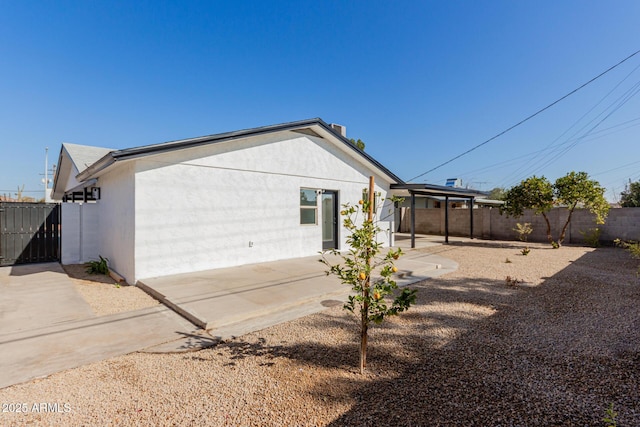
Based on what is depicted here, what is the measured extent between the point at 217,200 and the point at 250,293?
3061mm

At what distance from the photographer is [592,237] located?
41.7ft

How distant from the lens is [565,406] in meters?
2.23

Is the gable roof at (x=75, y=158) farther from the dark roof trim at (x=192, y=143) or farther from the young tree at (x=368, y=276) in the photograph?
the young tree at (x=368, y=276)

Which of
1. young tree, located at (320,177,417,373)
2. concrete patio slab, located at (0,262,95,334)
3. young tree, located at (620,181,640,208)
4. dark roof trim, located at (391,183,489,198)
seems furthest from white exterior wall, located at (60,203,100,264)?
young tree, located at (620,181,640,208)

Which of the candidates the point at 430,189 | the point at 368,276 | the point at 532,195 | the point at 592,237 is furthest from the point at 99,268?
the point at 592,237

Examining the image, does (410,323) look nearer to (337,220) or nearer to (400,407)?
(400,407)

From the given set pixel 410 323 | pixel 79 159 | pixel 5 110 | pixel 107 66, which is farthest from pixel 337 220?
pixel 5 110

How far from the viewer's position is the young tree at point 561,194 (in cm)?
1120

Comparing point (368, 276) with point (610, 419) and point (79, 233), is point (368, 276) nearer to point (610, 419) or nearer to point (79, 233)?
point (610, 419)

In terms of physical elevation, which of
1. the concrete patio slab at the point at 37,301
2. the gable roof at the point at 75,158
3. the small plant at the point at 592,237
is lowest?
the concrete patio slab at the point at 37,301

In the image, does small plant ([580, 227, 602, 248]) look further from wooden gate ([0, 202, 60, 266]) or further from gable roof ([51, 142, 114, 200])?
wooden gate ([0, 202, 60, 266])

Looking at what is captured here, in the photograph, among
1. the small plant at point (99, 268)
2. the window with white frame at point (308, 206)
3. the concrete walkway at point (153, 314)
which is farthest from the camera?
the window with white frame at point (308, 206)

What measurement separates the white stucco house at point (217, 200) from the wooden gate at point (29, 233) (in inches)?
46.3

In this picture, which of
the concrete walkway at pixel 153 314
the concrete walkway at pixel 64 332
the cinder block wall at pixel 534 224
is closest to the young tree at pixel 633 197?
the cinder block wall at pixel 534 224
